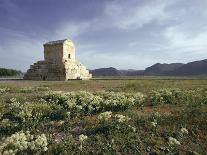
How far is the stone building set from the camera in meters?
69.9

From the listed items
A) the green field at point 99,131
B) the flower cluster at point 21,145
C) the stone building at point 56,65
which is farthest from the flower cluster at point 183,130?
the stone building at point 56,65

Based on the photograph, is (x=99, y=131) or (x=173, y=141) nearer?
(x=173, y=141)

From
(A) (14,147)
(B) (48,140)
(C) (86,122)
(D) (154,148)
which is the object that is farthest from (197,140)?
(A) (14,147)

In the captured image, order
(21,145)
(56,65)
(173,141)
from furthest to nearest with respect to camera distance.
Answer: (56,65) < (173,141) < (21,145)

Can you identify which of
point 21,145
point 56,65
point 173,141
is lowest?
point 173,141

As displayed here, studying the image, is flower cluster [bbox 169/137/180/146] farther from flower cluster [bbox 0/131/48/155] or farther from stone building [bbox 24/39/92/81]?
stone building [bbox 24/39/92/81]

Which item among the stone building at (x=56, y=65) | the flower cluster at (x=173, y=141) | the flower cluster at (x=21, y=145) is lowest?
the flower cluster at (x=173, y=141)

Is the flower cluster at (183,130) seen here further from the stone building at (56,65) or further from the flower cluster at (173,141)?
the stone building at (56,65)

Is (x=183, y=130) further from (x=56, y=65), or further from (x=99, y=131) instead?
(x=56, y=65)

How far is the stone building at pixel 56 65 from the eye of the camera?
2753 inches

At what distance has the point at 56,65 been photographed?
70.9m

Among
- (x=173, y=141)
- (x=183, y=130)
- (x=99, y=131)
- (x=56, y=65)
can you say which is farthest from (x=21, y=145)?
(x=56, y=65)

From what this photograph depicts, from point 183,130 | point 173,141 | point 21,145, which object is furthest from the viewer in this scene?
point 183,130

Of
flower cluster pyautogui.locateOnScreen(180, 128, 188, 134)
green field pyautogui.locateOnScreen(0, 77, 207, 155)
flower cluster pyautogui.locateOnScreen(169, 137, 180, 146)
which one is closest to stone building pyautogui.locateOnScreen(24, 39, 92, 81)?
green field pyautogui.locateOnScreen(0, 77, 207, 155)
